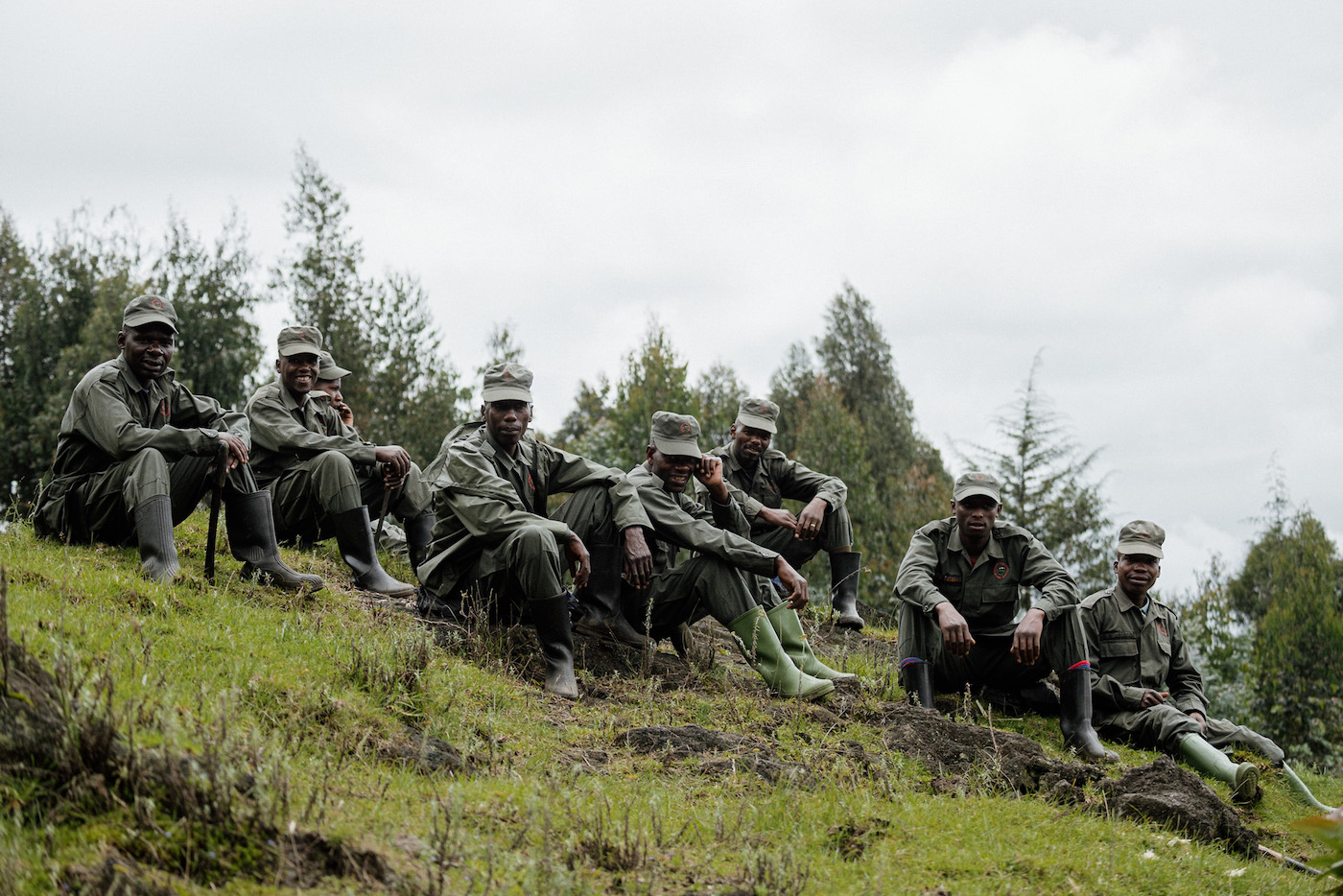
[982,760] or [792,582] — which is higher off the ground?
[792,582]

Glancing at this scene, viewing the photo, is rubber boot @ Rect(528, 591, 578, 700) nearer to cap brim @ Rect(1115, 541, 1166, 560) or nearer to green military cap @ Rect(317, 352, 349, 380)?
green military cap @ Rect(317, 352, 349, 380)

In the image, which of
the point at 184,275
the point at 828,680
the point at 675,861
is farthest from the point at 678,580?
the point at 184,275

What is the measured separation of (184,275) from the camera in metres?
29.8

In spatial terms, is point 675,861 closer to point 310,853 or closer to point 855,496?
point 310,853

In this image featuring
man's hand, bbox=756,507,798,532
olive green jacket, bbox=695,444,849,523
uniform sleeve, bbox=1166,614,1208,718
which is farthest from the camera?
olive green jacket, bbox=695,444,849,523

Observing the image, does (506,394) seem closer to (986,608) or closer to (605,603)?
(605,603)

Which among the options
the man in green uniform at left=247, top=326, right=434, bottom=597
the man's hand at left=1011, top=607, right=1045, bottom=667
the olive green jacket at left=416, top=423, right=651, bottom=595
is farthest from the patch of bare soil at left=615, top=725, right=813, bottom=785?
the man in green uniform at left=247, top=326, right=434, bottom=597

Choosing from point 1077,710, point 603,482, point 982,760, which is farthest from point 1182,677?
point 603,482

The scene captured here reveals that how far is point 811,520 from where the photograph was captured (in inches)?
360

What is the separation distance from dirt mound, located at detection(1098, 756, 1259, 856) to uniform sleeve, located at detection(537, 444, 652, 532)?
3.08m

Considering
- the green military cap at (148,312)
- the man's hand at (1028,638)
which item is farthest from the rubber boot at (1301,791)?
the green military cap at (148,312)

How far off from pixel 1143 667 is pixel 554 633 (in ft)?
14.5

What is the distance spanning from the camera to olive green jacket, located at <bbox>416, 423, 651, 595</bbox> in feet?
22.4

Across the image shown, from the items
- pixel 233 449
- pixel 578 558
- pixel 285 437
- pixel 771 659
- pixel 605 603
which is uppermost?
pixel 285 437
